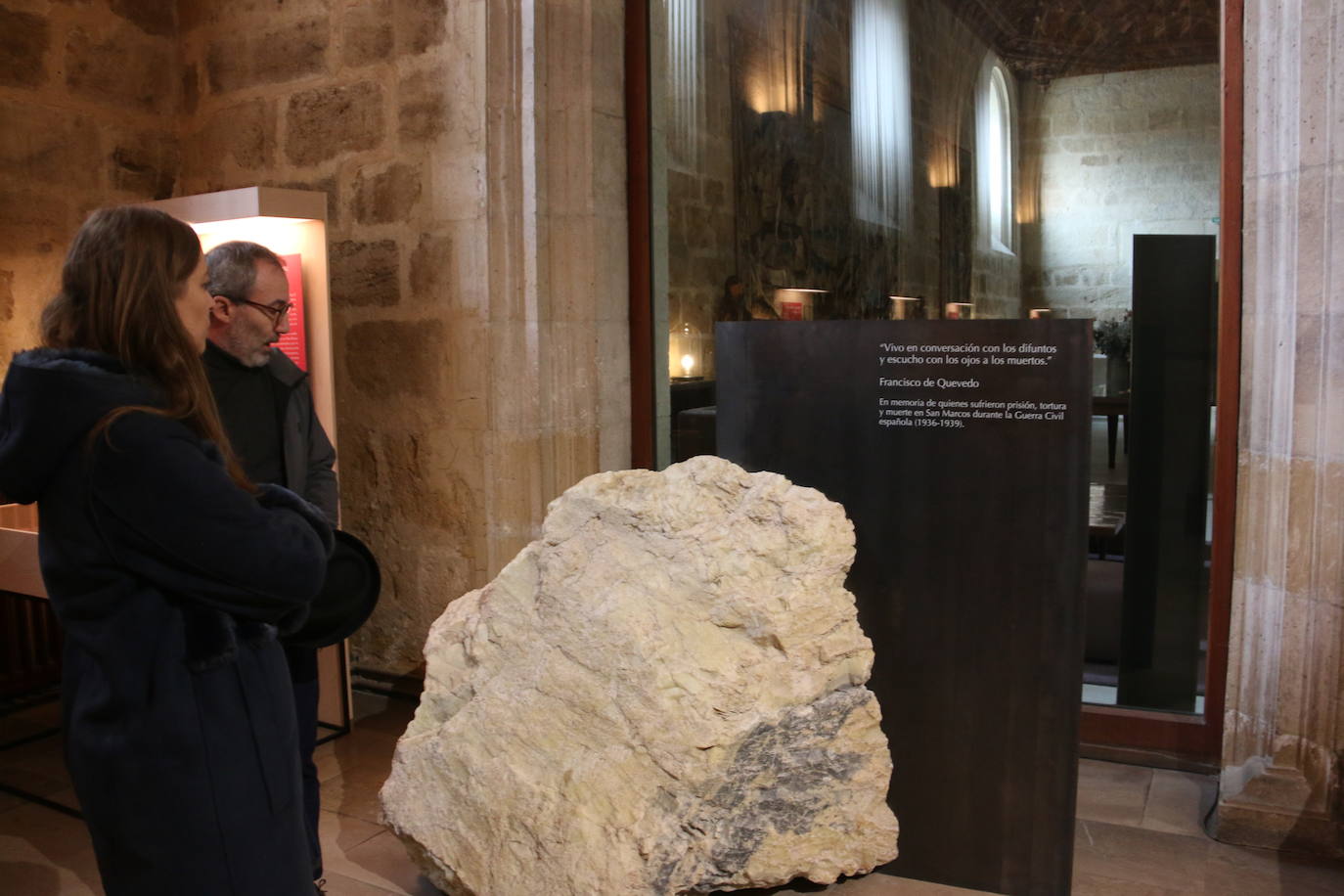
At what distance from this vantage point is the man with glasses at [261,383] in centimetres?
256

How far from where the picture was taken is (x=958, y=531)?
8.29 ft

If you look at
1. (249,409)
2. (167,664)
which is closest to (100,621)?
(167,664)

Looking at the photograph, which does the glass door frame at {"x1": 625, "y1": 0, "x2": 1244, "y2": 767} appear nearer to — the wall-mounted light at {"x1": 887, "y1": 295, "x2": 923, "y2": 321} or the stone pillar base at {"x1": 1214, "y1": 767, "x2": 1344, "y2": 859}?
the stone pillar base at {"x1": 1214, "y1": 767, "x2": 1344, "y2": 859}

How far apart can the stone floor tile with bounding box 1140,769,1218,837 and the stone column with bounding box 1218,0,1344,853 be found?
0.38 ft

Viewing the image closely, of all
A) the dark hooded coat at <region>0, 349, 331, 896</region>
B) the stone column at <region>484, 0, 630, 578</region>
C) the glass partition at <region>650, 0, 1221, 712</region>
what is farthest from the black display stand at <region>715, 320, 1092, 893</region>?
the dark hooded coat at <region>0, 349, 331, 896</region>

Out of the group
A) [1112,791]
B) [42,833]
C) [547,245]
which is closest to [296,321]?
[547,245]

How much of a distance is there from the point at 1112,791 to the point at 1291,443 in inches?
45.0

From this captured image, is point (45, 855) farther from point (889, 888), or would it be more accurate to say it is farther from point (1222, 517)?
point (1222, 517)

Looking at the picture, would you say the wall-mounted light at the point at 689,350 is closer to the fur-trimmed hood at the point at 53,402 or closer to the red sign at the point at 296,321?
the red sign at the point at 296,321

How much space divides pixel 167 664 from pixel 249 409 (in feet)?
4.09

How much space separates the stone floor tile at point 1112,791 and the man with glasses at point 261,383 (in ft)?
6.89

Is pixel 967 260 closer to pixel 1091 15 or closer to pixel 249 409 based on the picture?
pixel 1091 15

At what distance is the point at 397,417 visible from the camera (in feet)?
13.8

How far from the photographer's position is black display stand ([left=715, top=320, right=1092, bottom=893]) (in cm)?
242
